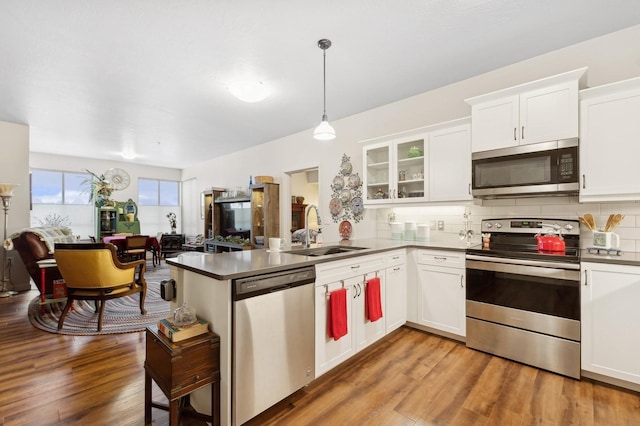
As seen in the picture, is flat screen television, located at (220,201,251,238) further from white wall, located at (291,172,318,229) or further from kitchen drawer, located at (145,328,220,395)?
kitchen drawer, located at (145,328,220,395)

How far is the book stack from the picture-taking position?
1.51m

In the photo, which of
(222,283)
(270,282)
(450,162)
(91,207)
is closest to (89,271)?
(222,283)

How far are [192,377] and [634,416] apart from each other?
2.64m

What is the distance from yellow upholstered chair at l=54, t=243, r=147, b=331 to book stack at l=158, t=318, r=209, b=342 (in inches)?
79.6

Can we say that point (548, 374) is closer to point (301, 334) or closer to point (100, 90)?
point (301, 334)

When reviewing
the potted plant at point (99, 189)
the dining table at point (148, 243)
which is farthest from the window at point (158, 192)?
the dining table at point (148, 243)

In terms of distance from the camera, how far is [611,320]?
2.02 m

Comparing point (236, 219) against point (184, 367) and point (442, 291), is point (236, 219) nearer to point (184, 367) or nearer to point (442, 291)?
point (442, 291)

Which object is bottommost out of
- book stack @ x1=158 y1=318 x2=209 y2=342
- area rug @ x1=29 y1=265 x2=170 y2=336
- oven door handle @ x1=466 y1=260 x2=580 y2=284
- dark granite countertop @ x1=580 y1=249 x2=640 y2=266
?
area rug @ x1=29 y1=265 x2=170 y2=336

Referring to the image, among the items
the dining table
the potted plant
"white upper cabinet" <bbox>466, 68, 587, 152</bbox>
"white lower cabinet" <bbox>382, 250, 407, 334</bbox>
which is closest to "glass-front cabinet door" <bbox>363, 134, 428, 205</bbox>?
"white upper cabinet" <bbox>466, 68, 587, 152</bbox>

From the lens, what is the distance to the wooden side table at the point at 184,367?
144 centimetres

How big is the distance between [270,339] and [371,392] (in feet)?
2.89

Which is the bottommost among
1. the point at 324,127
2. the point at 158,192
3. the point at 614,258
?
the point at 614,258

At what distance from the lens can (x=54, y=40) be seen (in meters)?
2.48
